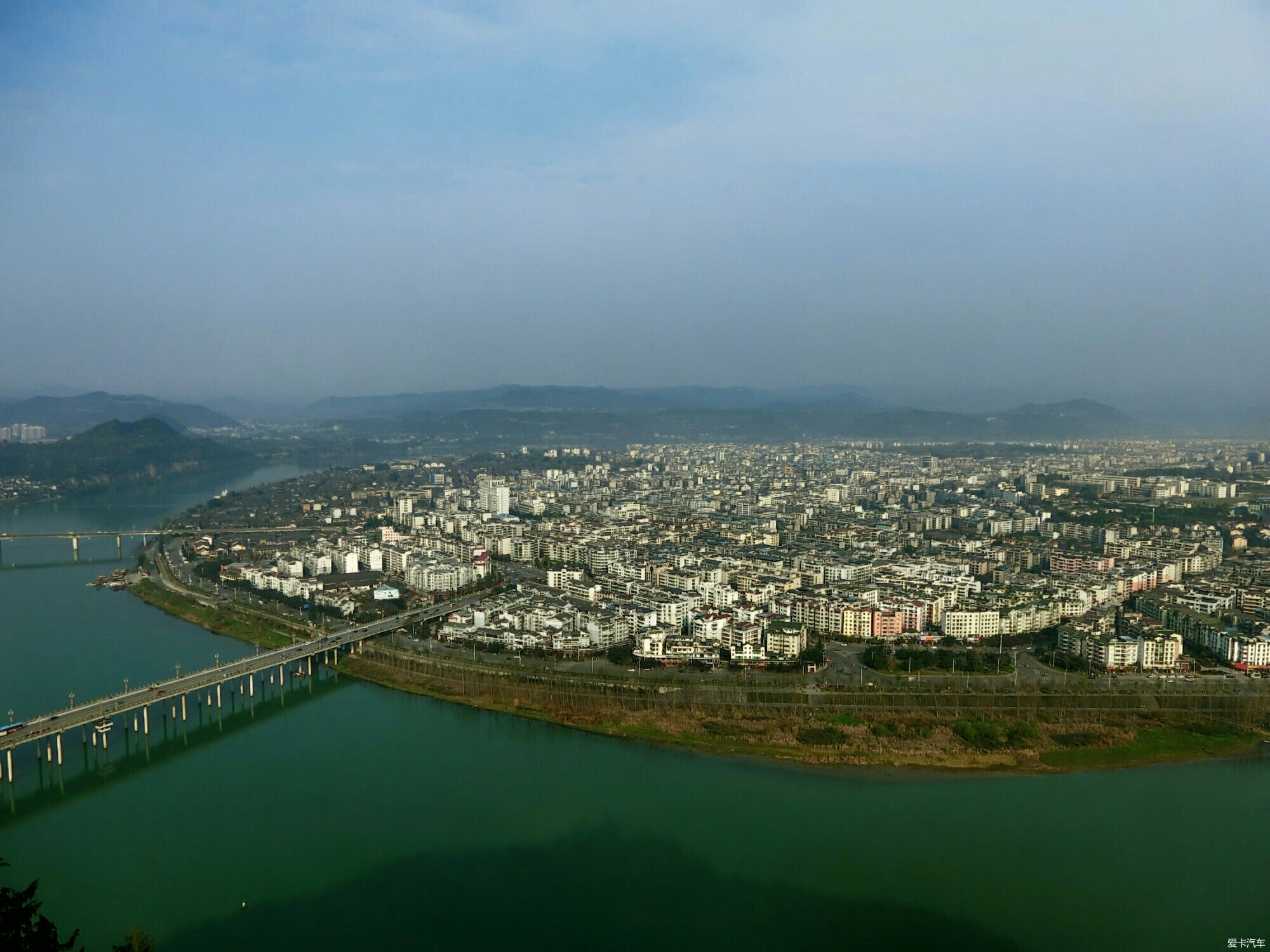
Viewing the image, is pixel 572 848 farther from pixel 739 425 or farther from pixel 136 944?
pixel 739 425

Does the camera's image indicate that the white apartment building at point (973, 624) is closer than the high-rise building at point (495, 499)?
Yes

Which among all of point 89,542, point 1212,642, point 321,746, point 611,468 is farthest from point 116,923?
point 611,468

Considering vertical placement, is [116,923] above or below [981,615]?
below

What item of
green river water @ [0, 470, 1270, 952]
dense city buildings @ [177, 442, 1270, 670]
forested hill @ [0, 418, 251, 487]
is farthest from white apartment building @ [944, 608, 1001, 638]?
forested hill @ [0, 418, 251, 487]

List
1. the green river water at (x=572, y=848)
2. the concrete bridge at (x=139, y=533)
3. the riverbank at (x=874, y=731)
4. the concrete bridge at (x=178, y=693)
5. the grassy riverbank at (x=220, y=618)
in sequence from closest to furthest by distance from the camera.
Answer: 1. the green river water at (x=572, y=848)
2. the concrete bridge at (x=178, y=693)
3. the riverbank at (x=874, y=731)
4. the grassy riverbank at (x=220, y=618)
5. the concrete bridge at (x=139, y=533)

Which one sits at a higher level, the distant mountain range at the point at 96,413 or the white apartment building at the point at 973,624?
the distant mountain range at the point at 96,413

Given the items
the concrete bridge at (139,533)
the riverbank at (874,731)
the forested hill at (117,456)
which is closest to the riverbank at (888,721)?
the riverbank at (874,731)

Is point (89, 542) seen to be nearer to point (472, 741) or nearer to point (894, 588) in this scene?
point (472, 741)

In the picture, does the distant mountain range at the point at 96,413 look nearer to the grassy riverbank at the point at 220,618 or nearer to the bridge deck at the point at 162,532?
the bridge deck at the point at 162,532
